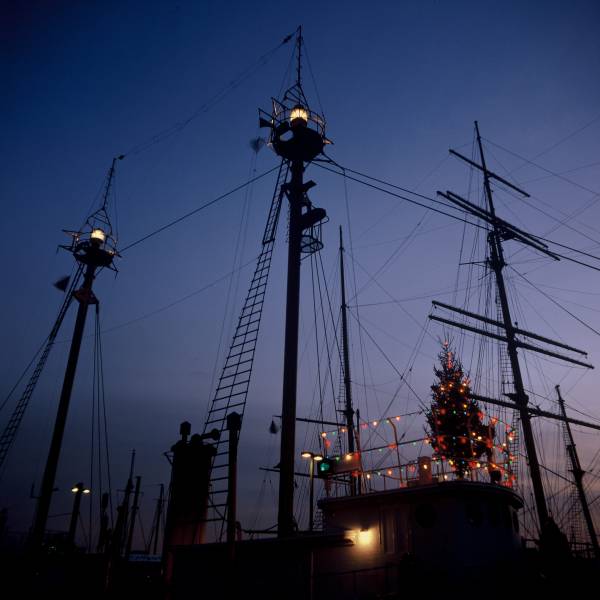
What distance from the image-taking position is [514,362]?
2878 cm

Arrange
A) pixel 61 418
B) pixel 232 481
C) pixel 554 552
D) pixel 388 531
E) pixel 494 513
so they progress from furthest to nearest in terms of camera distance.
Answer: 1. pixel 61 418
2. pixel 494 513
3. pixel 388 531
4. pixel 554 552
5. pixel 232 481

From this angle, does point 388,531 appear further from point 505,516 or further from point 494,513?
point 505,516

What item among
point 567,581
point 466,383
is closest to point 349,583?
point 567,581

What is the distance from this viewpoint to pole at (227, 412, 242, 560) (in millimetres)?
9516

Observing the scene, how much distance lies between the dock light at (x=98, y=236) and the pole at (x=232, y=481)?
21111 mm

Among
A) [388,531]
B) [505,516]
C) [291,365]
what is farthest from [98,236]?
[505,516]

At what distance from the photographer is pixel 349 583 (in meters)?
12.1

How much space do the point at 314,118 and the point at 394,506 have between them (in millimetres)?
13665

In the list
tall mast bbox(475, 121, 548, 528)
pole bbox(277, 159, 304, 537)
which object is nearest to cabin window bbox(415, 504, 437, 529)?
pole bbox(277, 159, 304, 537)

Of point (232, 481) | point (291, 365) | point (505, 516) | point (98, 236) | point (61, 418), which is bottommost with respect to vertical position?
point (505, 516)

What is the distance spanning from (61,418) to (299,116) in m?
18.2

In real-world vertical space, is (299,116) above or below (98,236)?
below

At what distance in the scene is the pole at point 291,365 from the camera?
11617mm

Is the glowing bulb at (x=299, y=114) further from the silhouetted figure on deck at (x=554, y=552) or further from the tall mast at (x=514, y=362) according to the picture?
the silhouetted figure on deck at (x=554, y=552)
